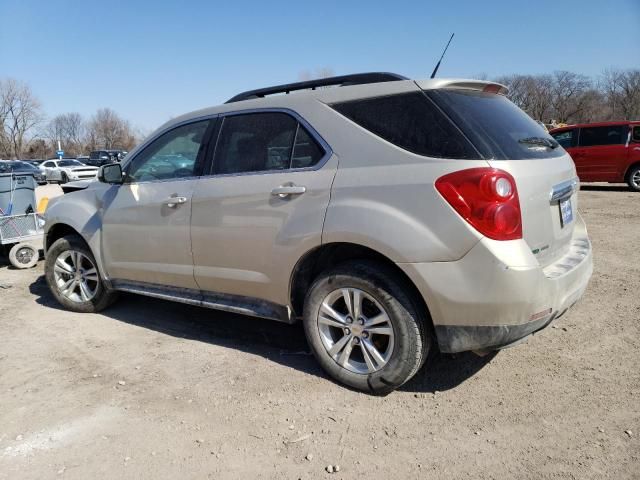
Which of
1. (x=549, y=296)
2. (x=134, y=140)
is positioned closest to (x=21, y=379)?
(x=549, y=296)

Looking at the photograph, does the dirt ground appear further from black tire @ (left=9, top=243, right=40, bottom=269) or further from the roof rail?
black tire @ (left=9, top=243, right=40, bottom=269)

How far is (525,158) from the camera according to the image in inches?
109

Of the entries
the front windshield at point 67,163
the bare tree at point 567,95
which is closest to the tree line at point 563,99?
the bare tree at point 567,95

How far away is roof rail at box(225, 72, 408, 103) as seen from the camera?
3153 mm

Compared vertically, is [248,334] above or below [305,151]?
below

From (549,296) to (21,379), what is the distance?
3491 mm

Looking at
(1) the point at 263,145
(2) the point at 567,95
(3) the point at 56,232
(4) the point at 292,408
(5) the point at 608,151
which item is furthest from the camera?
(2) the point at 567,95

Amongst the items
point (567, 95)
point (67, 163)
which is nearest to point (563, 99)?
point (567, 95)

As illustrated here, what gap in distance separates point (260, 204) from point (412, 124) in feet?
3.67

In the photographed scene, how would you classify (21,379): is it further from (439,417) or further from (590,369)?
(590,369)

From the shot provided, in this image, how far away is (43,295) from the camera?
218 inches

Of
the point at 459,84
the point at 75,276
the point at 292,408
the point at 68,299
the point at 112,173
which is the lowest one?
the point at 292,408

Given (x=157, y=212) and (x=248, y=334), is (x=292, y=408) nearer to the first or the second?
(x=248, y=334)

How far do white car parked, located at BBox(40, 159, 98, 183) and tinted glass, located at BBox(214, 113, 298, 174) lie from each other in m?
2.66
